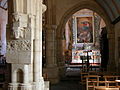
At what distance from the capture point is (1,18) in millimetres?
20734

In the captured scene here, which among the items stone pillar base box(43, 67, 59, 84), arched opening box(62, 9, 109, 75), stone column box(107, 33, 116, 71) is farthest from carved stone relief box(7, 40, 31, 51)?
arched opening box(62, 9, 109, 75)

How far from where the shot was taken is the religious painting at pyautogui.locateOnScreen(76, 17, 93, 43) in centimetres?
2666

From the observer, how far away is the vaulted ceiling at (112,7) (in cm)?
1211

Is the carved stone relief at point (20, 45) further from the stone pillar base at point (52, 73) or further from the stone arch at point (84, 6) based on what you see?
the stone arch at point (84, 6)

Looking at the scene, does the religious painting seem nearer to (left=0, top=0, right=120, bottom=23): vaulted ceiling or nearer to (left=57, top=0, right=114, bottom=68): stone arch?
(left=57, top=0, right=114, bottom=68): stone arch

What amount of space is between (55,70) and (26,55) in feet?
20.4

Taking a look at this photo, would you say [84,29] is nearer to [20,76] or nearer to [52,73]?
[52,73]

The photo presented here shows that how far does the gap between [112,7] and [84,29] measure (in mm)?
14307

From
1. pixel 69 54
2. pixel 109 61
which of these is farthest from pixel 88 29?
pixel 109 61

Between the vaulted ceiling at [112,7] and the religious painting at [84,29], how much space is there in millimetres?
12483

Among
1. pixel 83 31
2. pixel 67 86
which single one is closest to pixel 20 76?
pixel 67 86

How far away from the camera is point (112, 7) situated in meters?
12.9

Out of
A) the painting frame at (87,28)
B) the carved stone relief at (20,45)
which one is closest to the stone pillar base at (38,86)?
the carved stone relief at (20,45)

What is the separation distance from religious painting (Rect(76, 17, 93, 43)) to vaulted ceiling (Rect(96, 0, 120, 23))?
12483 millimetres
